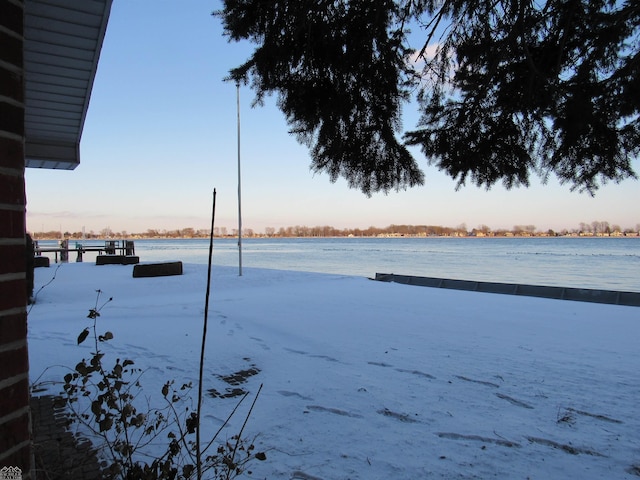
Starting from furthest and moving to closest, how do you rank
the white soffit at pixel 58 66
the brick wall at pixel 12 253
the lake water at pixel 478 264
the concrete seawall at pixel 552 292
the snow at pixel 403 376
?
the lake water at pixel 478 264 → the concrete seawall at pixel 552 292 → the white soffit at pixel 58 66 → the snow at pixel 403 376 → the brick wall at pixel 12 253

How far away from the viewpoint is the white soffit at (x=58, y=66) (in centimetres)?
337

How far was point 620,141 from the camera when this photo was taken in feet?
10.2

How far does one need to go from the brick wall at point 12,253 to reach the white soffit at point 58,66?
7.78 ft

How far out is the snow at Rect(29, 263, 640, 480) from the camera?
2.55m

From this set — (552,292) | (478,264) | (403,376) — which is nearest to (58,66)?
(403,376)

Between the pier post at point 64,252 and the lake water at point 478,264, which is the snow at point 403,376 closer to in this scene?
the lake water at point 478,264

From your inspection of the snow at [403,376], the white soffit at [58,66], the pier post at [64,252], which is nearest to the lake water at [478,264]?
the pier post at [64,252]

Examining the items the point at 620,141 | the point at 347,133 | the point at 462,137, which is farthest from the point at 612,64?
the point at 347,133

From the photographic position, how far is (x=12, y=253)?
1177 mm

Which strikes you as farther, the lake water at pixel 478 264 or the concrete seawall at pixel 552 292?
the lake water at pixel 478 264

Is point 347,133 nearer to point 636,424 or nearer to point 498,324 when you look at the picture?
point 636,424

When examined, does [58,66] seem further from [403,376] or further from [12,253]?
[403,376]

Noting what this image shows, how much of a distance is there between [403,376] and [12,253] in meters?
3.64

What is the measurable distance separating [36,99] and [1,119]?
483cm
